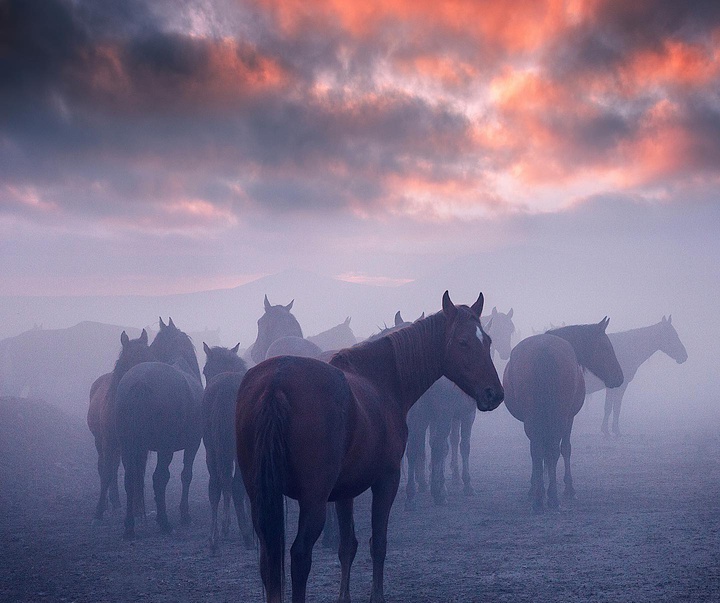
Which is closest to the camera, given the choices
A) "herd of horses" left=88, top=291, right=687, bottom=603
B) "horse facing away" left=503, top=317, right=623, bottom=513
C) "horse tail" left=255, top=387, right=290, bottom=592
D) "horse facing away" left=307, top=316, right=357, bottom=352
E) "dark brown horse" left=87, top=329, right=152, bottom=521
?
"horse tail" left=255, top=387, right=290, bottom=592

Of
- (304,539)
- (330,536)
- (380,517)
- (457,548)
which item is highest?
(304,539)

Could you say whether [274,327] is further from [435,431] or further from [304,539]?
[304,539]

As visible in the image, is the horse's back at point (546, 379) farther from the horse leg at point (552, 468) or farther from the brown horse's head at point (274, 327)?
the brown horse's head at point (274, 327)

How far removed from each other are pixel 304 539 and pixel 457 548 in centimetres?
447

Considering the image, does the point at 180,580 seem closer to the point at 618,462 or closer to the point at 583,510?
the point at 583,510

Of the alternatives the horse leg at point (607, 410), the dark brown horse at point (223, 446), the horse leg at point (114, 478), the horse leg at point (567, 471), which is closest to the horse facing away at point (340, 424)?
the dark brown horse at point (223, 446)

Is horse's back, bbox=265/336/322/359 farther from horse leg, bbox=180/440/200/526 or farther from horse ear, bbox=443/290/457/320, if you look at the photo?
horse ear, bbox=443/290/457/320

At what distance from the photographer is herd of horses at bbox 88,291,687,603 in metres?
4.79

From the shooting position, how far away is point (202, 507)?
12453mm

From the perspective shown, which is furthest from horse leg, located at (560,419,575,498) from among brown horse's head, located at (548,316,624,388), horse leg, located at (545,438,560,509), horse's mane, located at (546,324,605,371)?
horse's mane, located at (546,324,605,371)

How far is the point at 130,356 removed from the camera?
1288 centimetres

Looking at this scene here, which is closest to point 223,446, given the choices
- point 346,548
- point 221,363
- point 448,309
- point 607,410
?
point 221,363

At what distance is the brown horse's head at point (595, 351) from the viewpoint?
42.1 ft

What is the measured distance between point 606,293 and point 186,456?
208693 millimetres
